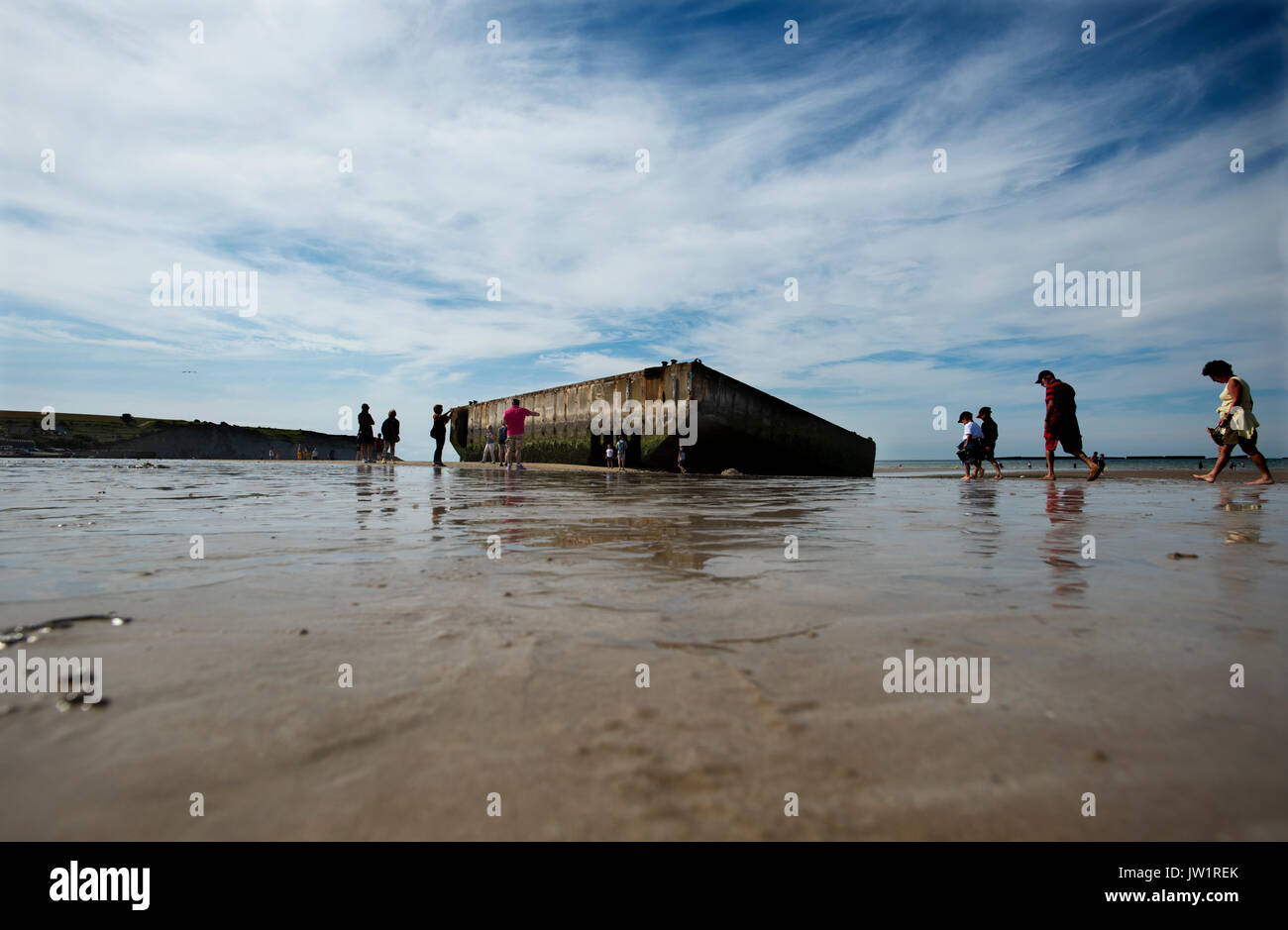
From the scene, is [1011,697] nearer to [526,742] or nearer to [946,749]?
[946,749]

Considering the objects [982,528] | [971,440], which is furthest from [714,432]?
[982,528]

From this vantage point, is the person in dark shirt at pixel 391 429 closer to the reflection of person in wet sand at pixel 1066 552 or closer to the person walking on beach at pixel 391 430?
the person walking on beach at pixel 391 430

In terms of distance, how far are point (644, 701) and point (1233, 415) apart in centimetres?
996

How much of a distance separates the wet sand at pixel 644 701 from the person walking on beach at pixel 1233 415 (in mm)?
6901

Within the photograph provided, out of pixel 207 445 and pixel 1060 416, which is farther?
pixel 207 445

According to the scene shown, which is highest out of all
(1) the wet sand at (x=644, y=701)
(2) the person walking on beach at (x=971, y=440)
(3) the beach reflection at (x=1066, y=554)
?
(2) the person walking on beach at (x=971, y=440)

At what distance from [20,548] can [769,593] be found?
3.38 metres

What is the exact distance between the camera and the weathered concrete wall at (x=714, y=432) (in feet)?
55.4

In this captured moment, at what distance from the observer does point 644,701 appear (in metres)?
1.15

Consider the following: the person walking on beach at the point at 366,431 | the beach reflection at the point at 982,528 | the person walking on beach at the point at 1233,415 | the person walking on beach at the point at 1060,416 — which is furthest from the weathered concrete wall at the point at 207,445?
the person walking on beach at the point at 1233,415

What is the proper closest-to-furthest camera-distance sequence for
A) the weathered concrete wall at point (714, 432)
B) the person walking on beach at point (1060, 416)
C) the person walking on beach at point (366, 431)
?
the person walking on beach at point (1060, 416) → the weathered concrete wall at point (714, 432) → the person walking on beach at point (366, 431)

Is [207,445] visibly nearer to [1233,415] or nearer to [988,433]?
[988,433]

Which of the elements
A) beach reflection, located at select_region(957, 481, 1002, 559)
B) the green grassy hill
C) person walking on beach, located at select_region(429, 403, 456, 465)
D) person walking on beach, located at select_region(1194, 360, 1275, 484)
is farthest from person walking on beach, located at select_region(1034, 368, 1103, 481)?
the green grassy hill
